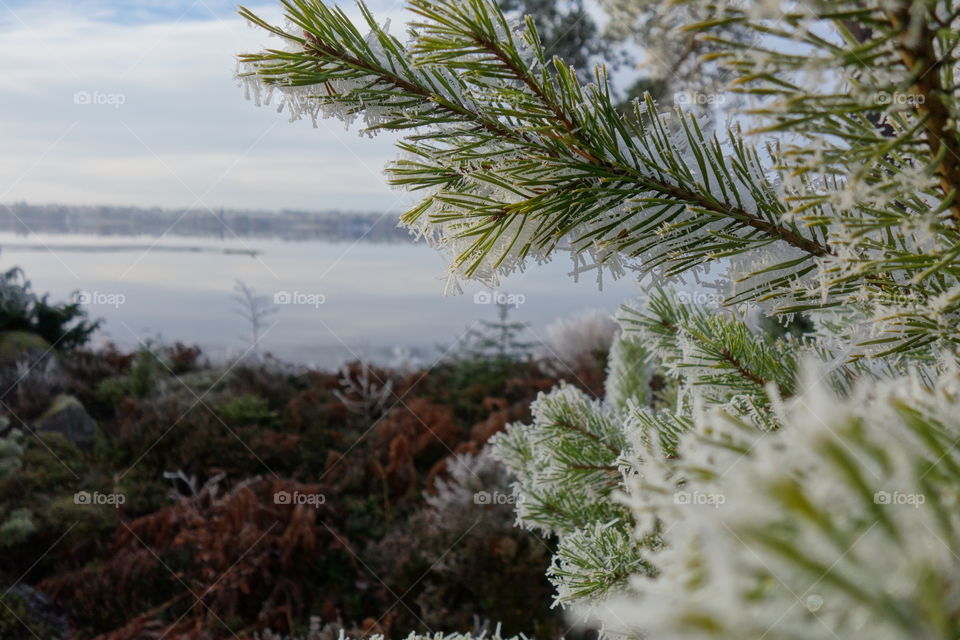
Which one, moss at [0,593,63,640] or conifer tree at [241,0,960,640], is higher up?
conifer tree at [241,0,960,640]

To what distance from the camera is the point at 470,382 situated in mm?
7012

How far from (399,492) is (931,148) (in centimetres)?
488

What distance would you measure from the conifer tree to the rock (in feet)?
20.0

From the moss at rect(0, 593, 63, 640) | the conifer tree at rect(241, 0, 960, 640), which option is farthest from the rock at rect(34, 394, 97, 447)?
the conifer tree at rect(241, 0, 960, 640)

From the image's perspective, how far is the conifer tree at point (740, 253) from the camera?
0.97ft

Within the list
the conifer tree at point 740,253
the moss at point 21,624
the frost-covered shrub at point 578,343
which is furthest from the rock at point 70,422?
the conifer tree at point 740,253

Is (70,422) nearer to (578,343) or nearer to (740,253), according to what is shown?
(578,343)

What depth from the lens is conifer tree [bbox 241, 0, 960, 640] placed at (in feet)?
0.97

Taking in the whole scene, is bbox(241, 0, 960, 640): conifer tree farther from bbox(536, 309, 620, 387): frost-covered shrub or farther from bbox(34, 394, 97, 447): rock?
bbox(34, 394, 97, 447): rock

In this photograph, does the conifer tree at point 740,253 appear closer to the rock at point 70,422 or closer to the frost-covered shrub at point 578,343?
the frost-covered shrub at point 578,343

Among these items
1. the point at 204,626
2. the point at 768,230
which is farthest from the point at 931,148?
the point at 204,626

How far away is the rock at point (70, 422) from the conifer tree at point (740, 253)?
610cm

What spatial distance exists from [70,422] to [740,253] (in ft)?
22.3

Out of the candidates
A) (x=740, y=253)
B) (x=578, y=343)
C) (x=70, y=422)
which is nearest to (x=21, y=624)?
(x=70, y=422)
